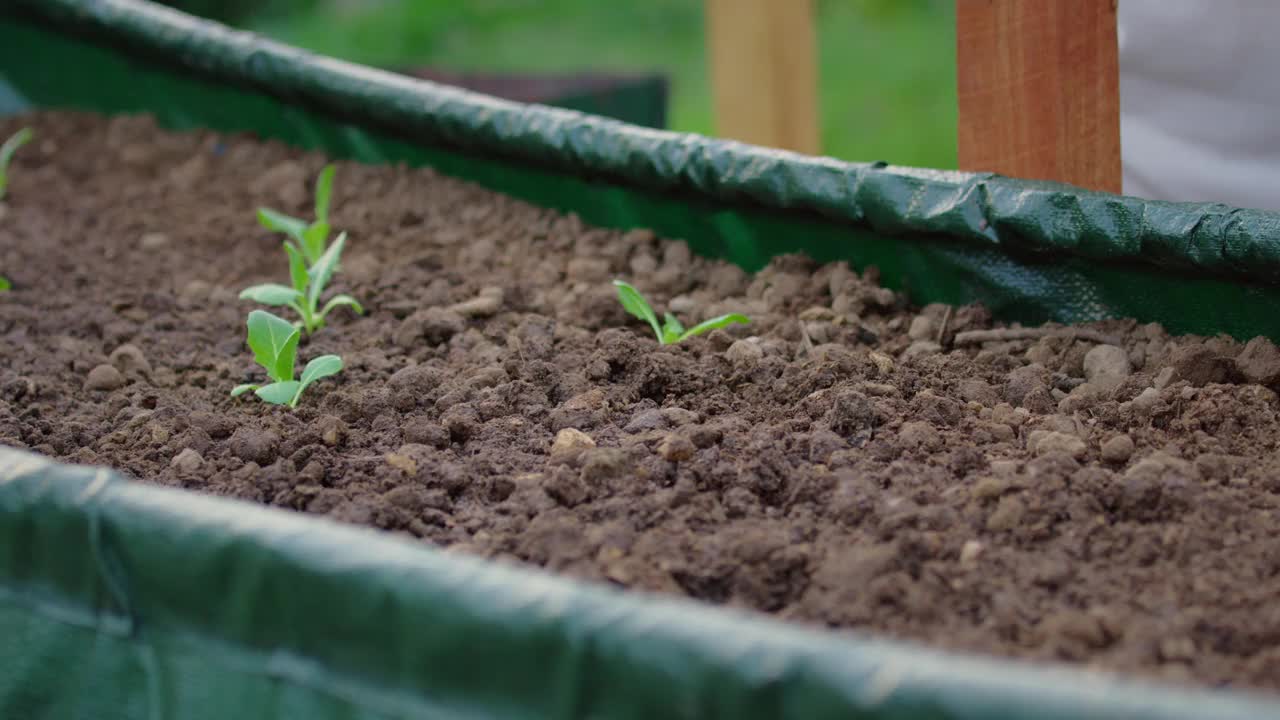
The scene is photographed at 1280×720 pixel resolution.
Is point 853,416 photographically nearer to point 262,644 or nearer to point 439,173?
point 262,644

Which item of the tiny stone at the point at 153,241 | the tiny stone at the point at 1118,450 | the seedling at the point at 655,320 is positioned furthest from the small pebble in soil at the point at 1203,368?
the tiny stone at the point at 153,241

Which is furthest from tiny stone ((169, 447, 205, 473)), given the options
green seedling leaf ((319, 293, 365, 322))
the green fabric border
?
the green fabric border

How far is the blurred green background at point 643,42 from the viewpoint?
499 centimetres

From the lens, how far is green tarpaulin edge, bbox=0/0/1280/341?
5.60 feet

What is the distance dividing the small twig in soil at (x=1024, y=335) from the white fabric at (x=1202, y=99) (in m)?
0.58

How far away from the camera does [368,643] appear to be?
3.17 ft

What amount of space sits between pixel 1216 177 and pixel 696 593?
1455 millimetres

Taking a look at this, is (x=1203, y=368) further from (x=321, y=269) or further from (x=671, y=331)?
(x=321, y=269)

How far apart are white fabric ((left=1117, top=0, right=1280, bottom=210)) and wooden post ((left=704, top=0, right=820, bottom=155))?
113 cm

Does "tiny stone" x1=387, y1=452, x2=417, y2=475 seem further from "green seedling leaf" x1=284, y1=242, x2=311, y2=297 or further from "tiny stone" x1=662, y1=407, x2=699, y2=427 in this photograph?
Result: "green seedling leaf" x1=284, y1=242, x2=311, y2=297

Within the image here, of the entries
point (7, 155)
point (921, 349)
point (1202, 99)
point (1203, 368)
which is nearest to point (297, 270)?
point (921, 349)

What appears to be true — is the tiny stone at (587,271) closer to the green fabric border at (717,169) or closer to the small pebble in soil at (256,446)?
the green fabric border at (717,169)

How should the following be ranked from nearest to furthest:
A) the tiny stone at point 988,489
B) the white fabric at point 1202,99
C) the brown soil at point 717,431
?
the brown soil at point 717,431 < the tiny stone at point 988,489 < the white fabric at point 1202,99

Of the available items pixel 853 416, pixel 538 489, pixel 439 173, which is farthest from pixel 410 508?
pixel 439 173
